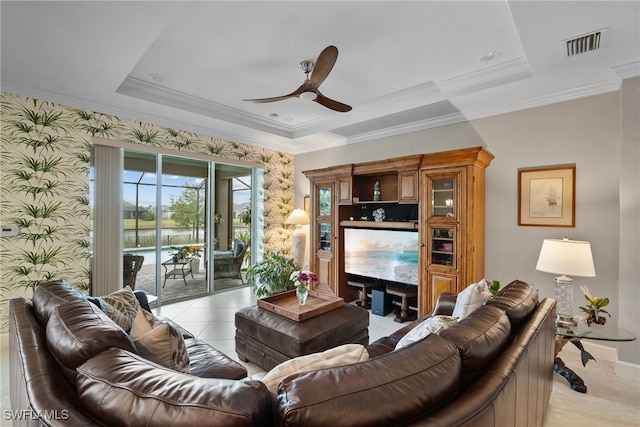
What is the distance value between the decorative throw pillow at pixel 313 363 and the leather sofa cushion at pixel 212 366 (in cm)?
75

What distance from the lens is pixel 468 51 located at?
2.58m

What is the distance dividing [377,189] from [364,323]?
6.95 feet

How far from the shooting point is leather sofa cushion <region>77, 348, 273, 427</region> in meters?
0.72

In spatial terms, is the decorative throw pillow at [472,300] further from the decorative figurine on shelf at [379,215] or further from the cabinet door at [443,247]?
the decorative figurine on shelf at [379,215]

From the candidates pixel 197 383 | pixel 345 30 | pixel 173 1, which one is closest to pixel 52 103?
pixel 173 1

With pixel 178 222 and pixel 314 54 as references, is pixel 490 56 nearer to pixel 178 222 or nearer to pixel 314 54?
pixel 314 54

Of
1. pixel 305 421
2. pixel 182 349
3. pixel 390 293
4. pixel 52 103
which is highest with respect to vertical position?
pixel 52 103

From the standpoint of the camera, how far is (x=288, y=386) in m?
Answer: 0.83

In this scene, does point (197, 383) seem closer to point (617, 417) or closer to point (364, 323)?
point (364, 323)

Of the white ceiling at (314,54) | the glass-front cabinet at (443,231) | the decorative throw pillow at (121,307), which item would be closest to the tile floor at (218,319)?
the glass-front cabinet at (443,231)

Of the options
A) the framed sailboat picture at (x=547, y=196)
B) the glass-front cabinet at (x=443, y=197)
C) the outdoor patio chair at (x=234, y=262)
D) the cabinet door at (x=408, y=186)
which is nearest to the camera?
the framed sailboat picture at (x=547, y=196)

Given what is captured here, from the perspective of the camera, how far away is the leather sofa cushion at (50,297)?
5.04 ft

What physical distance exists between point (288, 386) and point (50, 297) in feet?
5.25

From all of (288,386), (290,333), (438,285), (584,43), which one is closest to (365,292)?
(438,285)
